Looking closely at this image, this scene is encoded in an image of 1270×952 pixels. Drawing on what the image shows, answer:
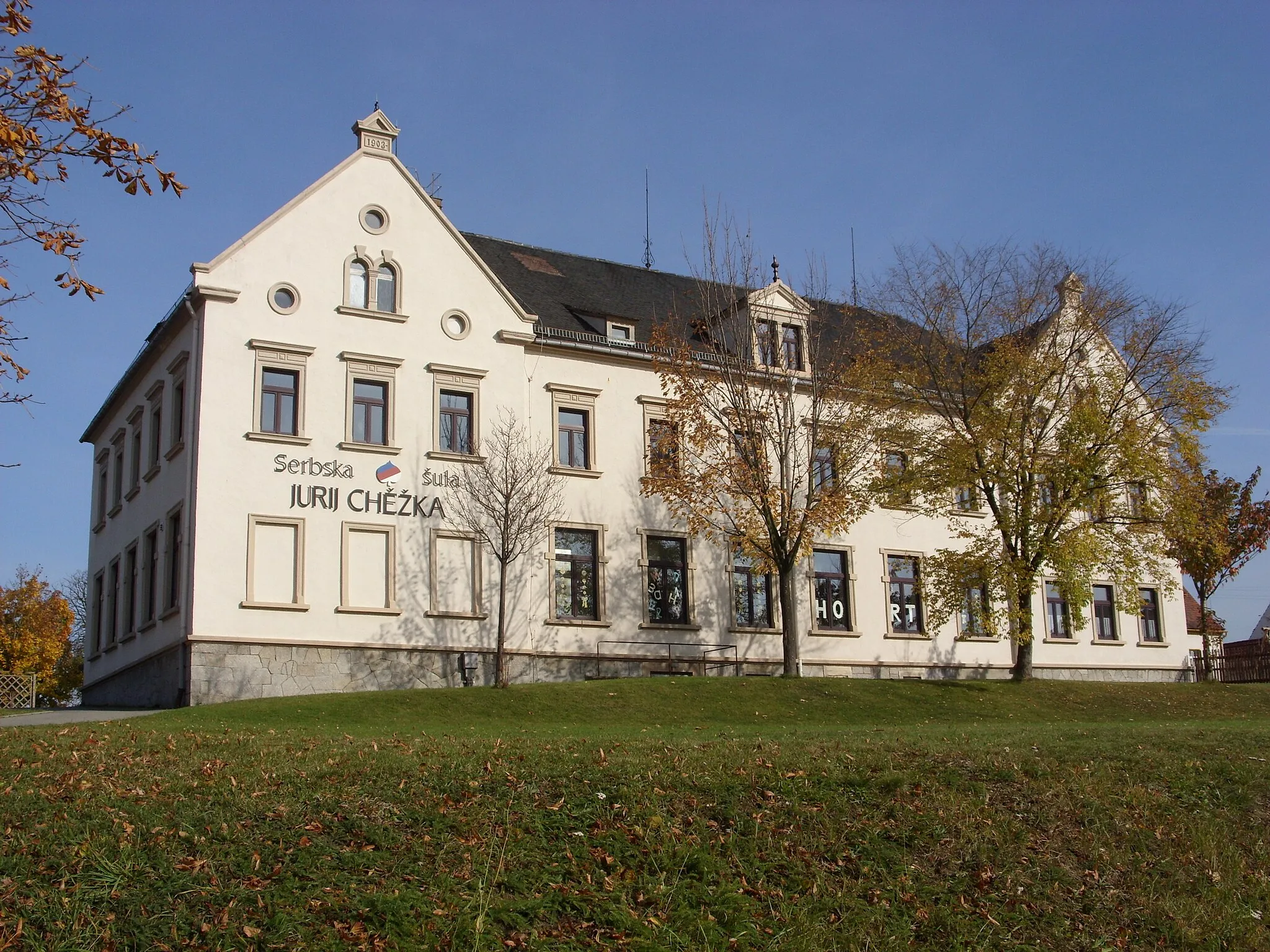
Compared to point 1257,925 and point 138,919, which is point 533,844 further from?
point 1257,925

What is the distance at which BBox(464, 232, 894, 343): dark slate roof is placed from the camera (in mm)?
36969

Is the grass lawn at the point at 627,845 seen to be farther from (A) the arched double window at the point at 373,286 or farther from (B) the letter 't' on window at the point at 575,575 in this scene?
(A) the arched double window at the point at 373,286

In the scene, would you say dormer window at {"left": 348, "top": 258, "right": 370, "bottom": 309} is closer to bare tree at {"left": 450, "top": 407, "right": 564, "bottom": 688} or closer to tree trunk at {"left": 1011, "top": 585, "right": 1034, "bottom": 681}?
bare tree at {"left": 450, "top": 407, "right": 564, "bottom": 688}

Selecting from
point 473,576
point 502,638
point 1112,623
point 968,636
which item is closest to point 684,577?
point 473,576

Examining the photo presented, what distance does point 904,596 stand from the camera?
39750 millimetres

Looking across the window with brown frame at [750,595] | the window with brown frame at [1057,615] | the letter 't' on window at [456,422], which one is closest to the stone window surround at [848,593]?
the window with brown frame at [750,595]

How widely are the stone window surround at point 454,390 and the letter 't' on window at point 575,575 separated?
3388 millimetres

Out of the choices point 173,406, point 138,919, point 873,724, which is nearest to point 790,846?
point 138,919

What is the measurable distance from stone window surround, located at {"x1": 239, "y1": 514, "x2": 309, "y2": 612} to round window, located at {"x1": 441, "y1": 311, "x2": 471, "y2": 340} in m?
6.46

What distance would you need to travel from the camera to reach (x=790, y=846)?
1184 centimetres

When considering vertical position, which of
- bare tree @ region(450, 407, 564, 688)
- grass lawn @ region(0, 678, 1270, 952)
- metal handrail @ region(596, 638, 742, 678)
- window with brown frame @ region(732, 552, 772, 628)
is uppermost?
bare tree @ region(450, 407, 564, 688)

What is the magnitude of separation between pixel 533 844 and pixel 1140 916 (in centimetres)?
537

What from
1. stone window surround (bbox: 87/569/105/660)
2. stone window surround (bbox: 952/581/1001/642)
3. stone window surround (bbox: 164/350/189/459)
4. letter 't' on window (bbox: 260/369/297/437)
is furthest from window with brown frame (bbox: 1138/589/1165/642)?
stone window surround (bbox: 87/569/105/660)

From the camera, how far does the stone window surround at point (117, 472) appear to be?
3747 centimetres
